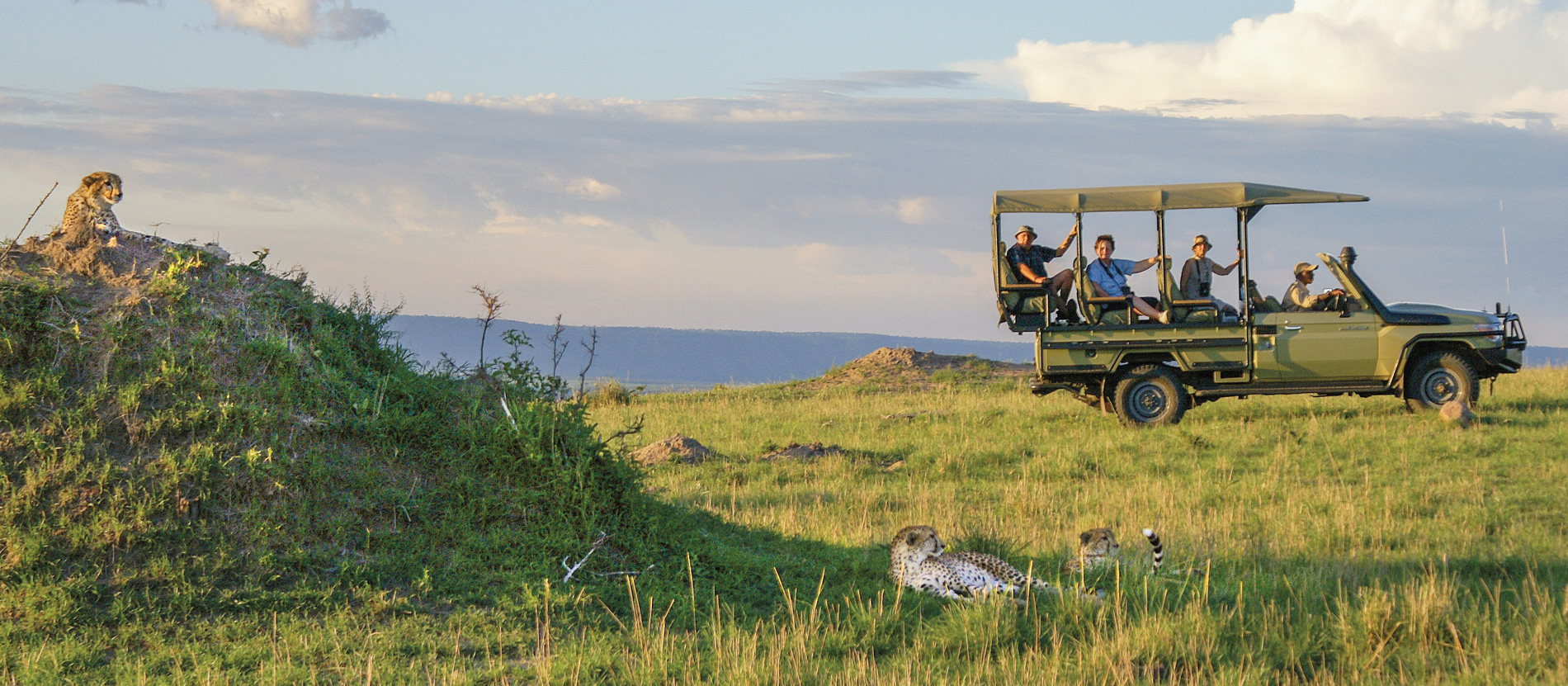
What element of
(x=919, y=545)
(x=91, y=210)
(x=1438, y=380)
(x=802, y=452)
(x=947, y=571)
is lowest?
(x=802, y=452)

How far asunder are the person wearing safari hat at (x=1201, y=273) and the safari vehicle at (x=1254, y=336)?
0.12 m

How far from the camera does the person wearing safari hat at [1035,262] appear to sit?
600 inches

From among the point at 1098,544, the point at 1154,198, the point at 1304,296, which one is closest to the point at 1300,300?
the point at 1304,296

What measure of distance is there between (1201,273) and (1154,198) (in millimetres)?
1274

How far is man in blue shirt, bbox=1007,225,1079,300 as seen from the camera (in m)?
15.2

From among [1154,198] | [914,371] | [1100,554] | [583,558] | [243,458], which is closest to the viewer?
[243,458]

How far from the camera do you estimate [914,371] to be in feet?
88.2

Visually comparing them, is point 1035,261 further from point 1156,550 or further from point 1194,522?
point 1156,550

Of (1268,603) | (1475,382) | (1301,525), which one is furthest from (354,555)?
(1475,382)

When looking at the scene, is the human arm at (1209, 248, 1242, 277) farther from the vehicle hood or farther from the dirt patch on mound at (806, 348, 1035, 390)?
the dirt patch on mound at (806, 348, 1035, 390)

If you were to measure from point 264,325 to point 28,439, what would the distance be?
1.40 m

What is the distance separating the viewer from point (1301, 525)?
33.9 feet

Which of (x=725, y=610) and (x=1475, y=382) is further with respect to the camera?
(x=1475, y=382)

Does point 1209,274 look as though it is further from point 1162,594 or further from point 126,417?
point 126,417
